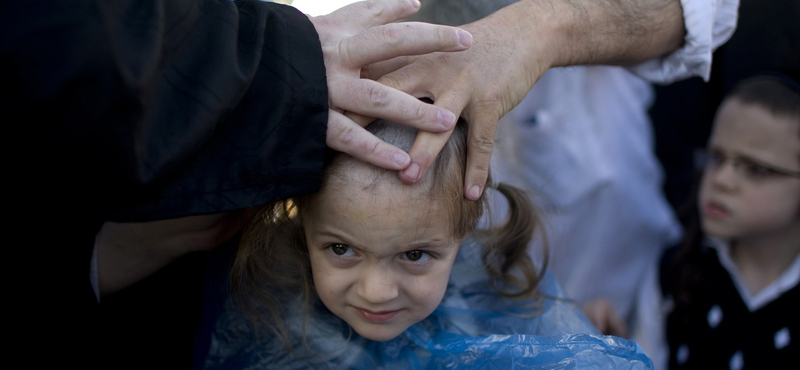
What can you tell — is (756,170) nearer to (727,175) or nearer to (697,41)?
(727,175)

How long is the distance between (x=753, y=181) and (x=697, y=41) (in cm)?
85

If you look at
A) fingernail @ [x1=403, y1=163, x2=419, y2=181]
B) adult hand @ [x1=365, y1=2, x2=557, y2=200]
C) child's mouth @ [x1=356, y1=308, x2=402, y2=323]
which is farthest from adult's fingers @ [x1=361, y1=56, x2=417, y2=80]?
child's mouth @ [x1=356, y1=308, x2=402, y2=323]

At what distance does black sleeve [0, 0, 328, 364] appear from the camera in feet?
2.97

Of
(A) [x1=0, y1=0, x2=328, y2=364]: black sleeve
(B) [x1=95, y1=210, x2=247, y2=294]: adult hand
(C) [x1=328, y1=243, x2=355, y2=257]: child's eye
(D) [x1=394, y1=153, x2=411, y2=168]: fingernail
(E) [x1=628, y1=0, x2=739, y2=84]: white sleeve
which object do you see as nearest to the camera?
(A) [x1=0, y1=0, x2=328, y2=364]: black sleeve

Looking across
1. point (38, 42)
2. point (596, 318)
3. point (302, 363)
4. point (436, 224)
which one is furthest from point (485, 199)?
point (596, 318)

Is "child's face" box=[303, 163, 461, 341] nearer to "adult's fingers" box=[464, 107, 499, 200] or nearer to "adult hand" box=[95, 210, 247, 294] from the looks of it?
"adult's fingers" box=[464, 107, 499, 200]

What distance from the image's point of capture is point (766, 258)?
2.19 m

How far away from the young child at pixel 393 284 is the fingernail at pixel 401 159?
0.05m

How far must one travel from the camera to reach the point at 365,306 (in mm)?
1172

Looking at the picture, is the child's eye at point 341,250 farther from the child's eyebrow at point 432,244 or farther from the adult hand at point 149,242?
the adult hand at point 149,242

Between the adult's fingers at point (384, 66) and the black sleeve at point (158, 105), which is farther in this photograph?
the adult's fingers at point (384, 66)

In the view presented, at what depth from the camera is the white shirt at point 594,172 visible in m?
2.59

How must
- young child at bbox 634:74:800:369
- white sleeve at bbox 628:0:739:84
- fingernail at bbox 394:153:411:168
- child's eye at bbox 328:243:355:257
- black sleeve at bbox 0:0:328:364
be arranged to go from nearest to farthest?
black sleeve at bbox 0:0:328:364 → fingernail at bbox 394:153:411:168 → child's eye at bbox 328:243:355:257 → white sleeve at bbox 628:0:739:84 → young child at bbox 634:74:800:369

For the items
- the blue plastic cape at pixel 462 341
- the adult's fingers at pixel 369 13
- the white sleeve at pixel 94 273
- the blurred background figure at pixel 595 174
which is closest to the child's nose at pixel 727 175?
the blurred background figure at pixel 595 174
